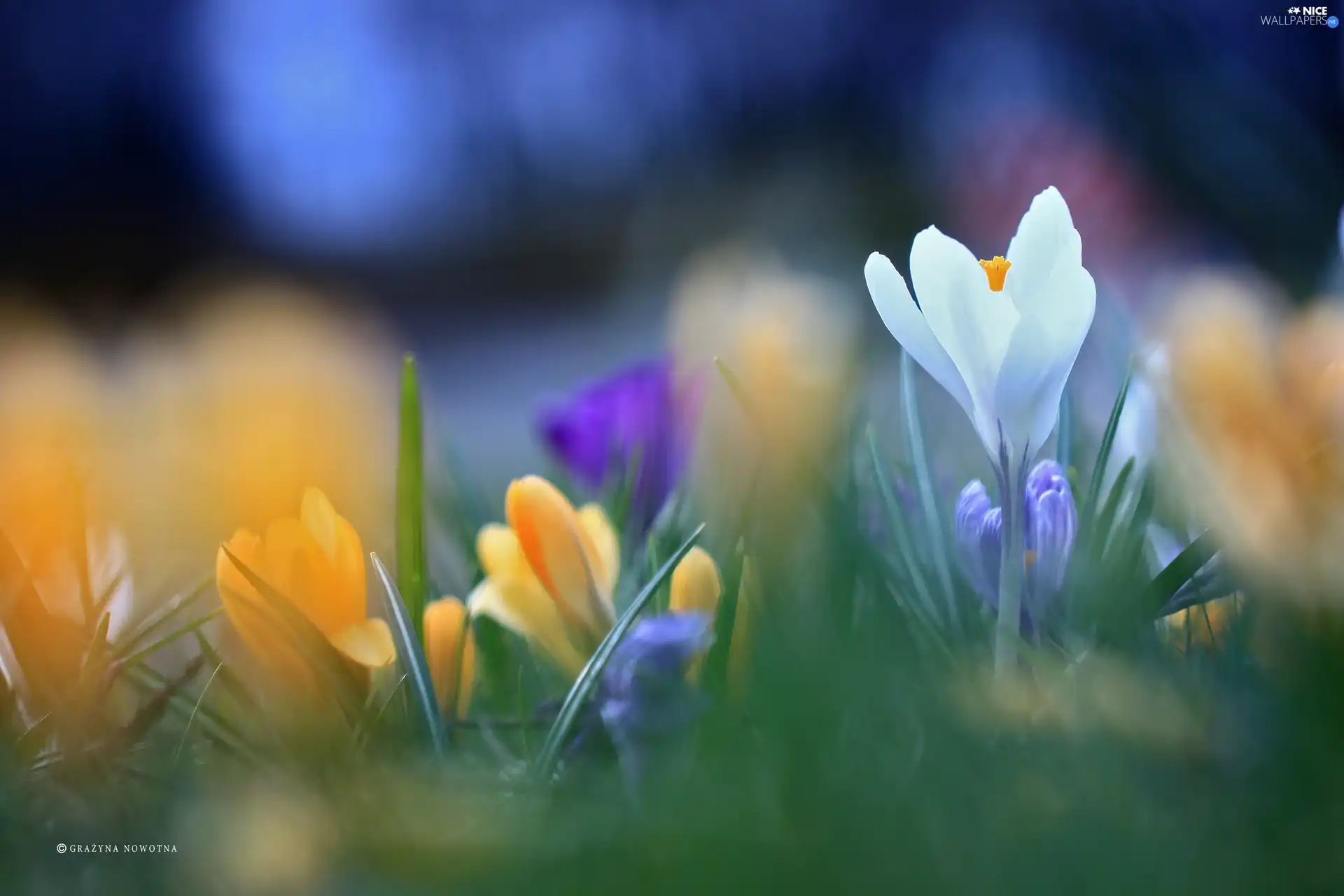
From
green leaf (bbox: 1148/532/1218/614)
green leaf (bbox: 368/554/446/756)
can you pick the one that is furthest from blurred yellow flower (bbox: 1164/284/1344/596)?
green leaf (bbox: 368/554/446/756)

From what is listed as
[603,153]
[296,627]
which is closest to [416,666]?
[296,627]

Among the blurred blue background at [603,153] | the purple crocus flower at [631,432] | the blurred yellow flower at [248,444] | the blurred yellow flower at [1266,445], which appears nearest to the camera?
the blurred yellow flower at [1266,445]

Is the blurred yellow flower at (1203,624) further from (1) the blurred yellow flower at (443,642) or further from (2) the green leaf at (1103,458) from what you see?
(1) the blurred yellow flower at (443,642)

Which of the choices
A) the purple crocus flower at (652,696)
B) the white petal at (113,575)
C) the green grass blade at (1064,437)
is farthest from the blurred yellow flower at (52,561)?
the green grass blade at (1064,437)

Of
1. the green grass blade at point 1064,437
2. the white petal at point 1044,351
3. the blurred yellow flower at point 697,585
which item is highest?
the white petal at point 1044,351

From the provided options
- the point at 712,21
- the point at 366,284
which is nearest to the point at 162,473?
the point at 712,21

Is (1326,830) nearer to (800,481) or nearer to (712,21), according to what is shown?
(800,481)

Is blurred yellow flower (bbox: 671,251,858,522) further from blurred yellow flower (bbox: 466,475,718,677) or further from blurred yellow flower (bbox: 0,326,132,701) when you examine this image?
blurred yellow flower (bbox: 0,326,132,701)
